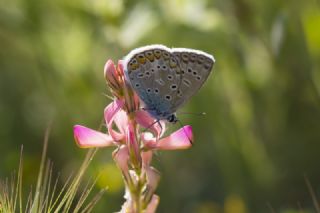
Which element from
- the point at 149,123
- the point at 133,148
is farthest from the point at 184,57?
the point at 133,148

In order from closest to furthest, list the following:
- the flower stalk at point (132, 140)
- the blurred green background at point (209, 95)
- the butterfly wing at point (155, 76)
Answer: the flower stalk at point (132, 140)
the butterfly wing at point (155, 76)
the blurred green background at point (209, 95)

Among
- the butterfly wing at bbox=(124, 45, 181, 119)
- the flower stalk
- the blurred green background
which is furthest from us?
the blurred green background

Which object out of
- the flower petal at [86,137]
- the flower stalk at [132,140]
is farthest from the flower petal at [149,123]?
the flower petal at [86,137]

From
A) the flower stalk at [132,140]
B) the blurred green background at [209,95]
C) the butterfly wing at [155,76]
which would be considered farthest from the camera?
the blurred green background at [209,95]

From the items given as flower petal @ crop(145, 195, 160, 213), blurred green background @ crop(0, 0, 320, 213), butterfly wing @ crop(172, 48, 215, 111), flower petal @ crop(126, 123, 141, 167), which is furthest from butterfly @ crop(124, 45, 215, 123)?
blurred green background @ crop(0, 0, 320, 213)

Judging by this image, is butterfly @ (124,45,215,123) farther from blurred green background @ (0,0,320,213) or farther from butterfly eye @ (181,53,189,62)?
blurred green background @ (0,0,320,213)

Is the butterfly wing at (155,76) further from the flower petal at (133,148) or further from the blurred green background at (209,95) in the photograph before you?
the blurred green background at (209,95)

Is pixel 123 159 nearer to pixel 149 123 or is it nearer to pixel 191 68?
pixel 149 123

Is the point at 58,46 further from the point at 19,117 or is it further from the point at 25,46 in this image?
the point at 19,117
